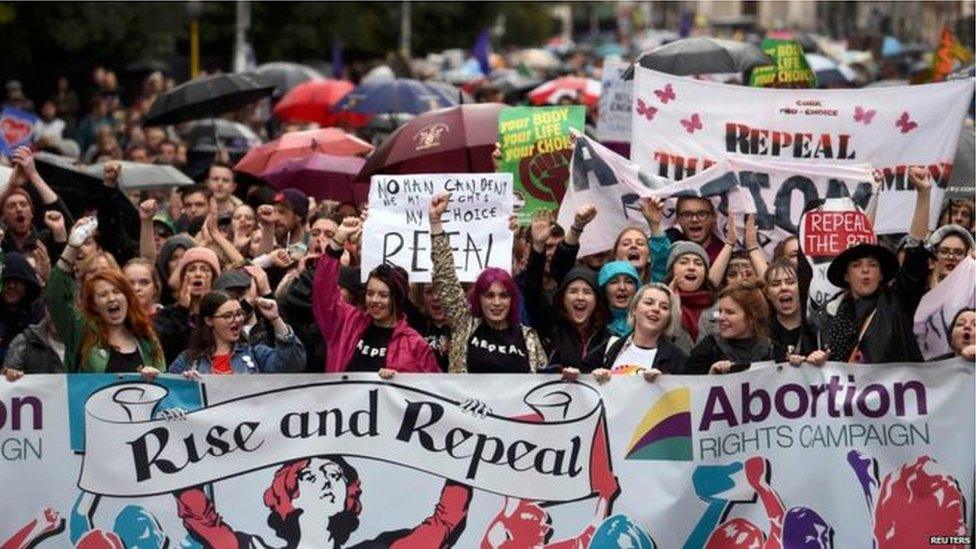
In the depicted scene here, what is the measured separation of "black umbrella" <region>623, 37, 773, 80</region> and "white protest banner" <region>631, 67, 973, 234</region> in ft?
13.8

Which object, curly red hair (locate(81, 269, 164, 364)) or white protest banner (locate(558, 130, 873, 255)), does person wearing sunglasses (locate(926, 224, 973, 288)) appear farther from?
curly red hair (locate(81, 269, 164, 364))

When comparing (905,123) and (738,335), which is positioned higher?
(905,123)

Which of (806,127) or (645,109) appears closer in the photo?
(806,127)

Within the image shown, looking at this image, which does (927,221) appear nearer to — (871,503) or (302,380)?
(871,503)

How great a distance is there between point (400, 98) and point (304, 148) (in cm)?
484

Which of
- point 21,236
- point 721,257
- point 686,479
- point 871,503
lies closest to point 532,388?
point 686,479

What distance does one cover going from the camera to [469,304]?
11.3m

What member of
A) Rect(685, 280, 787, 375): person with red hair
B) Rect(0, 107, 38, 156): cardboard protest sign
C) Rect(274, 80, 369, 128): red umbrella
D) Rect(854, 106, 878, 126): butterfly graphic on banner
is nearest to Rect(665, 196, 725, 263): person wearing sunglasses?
Rect(854, 106, 878, 126): butterfly graphic on banner

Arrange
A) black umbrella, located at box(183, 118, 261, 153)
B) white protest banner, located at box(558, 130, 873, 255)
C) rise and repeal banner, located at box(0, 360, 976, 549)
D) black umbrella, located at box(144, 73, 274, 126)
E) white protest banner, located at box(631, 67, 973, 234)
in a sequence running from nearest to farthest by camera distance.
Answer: rise and repeal banner, located at box(0, 360, 976, 549)
white protest banner, located at box(558, 130, 873, 255)
white protest banner, located at box(631, 67, 973, 234)
black umbrella, located at box(144, 73, 274, 126)
black umbrella, located at box(183, 118, 261, 153)

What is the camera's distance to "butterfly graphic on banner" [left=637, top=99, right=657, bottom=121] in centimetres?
1375

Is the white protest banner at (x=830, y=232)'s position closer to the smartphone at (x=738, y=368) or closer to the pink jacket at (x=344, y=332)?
the smartphone at (x=738, y=368)

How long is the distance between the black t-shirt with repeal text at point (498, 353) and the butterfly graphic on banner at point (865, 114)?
319cm

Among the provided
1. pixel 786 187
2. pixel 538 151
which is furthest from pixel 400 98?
pixel 786 187

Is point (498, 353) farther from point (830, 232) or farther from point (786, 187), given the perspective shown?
point (786, 187)
